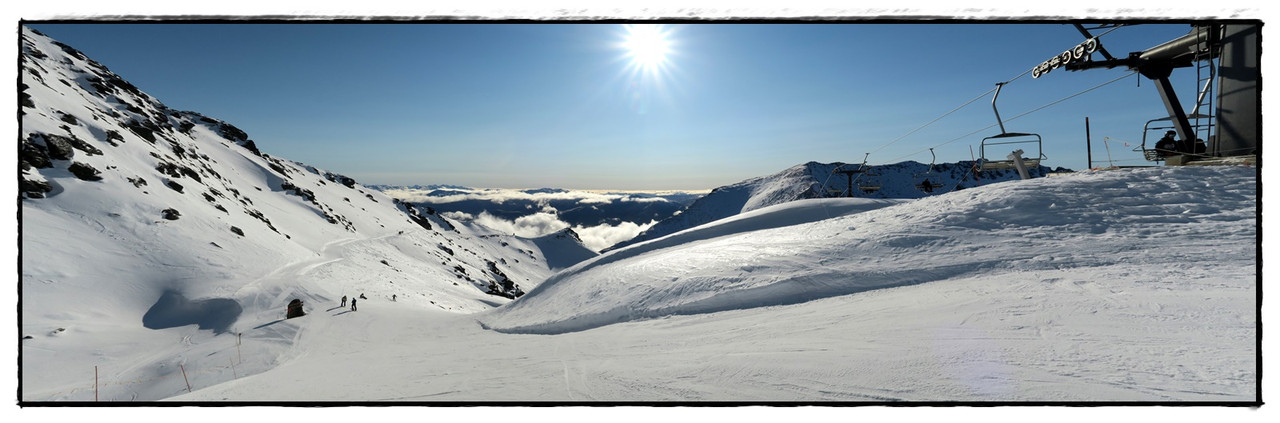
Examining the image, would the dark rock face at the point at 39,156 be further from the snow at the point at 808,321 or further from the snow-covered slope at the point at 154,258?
the snow at the point at 808,321

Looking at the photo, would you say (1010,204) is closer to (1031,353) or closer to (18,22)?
(1031,353)

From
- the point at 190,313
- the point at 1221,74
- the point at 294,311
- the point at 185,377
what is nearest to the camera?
the point at 1221,74

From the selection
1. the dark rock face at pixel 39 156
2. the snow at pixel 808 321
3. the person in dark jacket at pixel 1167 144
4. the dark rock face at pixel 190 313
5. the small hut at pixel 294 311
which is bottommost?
the dark rock face at pixel 190 313

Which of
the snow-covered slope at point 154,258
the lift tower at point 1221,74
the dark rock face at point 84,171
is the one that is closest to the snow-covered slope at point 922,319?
the lift tower at point 1221,74

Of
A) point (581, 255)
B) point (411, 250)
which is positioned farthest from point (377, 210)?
point (581, 255)

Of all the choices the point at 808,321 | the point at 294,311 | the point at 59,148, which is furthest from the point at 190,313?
the point at 808,321

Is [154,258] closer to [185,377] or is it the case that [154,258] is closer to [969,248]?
[185,377]
